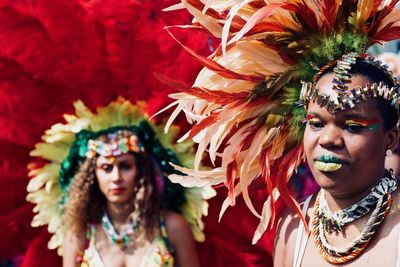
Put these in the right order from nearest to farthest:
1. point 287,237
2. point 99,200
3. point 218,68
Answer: point 218,68
point 287,237
point 99,200

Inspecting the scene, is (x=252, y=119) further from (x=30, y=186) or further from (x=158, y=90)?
(x=30, y=186)

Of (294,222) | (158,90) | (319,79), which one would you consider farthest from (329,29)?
(158,90)

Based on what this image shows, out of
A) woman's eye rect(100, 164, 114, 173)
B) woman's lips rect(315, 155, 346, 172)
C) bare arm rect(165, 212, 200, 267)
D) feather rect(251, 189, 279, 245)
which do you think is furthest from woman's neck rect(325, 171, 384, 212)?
woman's eye rect(100, 164, 114, 173)

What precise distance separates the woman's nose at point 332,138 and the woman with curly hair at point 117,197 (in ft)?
6.08

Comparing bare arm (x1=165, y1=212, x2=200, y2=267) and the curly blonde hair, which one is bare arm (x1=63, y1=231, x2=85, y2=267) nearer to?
the curly blonde hair

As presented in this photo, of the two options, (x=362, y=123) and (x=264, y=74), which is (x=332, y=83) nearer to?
(x=362, y=123)

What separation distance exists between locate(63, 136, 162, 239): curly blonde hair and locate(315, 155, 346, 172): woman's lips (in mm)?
1877

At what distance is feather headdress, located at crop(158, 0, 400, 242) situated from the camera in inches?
113

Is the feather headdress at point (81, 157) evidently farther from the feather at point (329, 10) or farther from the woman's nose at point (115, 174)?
the feather at point (329, 10)

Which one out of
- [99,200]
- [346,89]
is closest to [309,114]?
[346,89]

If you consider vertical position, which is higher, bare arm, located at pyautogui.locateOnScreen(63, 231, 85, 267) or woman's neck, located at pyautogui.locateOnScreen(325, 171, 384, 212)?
bare arm, located at pyautogui.locateOnScreen(63, 231, 85, 267)

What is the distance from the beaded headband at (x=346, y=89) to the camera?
2758 millimetres

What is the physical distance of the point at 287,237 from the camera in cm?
309

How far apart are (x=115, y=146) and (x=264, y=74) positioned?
1.60m
